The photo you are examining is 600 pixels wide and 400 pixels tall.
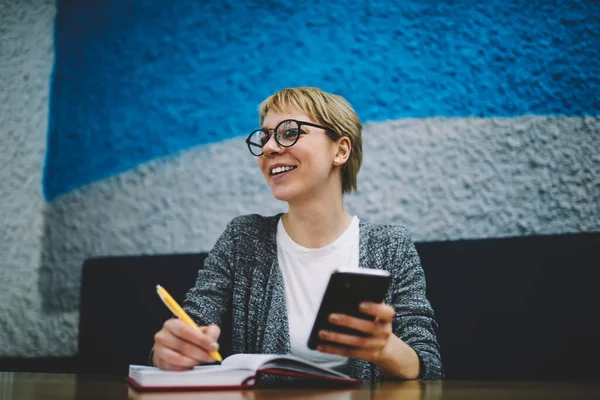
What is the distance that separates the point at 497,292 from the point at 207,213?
934mm

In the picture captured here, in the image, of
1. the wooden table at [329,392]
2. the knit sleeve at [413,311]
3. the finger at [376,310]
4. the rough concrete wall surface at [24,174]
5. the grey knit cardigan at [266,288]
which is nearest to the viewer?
the wooden table at [329,392]

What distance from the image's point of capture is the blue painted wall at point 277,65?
57.9 inches

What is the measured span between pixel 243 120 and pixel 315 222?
1.90 ft

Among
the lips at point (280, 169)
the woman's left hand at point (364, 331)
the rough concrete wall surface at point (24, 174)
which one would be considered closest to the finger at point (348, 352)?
the woman's left hand at point (364, 331)

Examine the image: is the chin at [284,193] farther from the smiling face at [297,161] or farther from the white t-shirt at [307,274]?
the white t-shirt at [307,274]

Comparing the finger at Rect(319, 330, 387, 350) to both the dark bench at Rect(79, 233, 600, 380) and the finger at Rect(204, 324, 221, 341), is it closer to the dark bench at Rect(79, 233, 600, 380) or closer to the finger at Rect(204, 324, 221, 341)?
the finger at Rect(204, 324, 221, 341)

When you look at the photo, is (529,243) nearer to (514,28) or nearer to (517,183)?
(517,183)

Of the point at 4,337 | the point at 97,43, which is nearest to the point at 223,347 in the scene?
the point at 4,337

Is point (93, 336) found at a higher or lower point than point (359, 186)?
lower

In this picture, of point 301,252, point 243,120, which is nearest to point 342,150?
point 301,252

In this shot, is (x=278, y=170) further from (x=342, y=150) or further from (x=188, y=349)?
(x=188, y=349)

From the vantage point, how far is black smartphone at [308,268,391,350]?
2.24 feet

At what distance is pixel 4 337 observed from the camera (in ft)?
5.67

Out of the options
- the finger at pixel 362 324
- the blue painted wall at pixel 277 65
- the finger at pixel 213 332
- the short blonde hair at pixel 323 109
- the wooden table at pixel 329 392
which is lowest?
the wooden table at pixel 329 392
